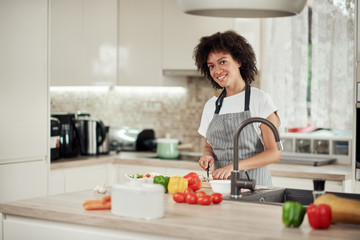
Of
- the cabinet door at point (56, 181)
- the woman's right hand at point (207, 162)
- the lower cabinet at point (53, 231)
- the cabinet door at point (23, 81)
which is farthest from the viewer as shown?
the cabinet door at point (56, 181)

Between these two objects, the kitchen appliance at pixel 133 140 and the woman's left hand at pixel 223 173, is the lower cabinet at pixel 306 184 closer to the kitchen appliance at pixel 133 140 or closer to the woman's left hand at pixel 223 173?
the woman's left hand at pixel 223 173

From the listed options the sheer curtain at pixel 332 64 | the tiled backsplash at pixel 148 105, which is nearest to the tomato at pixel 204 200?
the sheer curtain at pixel 332 64

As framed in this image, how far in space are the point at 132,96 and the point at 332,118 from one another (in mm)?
1918

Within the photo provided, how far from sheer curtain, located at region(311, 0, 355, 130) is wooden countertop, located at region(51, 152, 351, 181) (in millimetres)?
405

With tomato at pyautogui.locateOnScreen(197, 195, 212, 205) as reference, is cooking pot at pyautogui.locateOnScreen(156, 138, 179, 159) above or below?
above

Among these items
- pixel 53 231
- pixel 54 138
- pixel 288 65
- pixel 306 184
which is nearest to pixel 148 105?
pixel 54 138

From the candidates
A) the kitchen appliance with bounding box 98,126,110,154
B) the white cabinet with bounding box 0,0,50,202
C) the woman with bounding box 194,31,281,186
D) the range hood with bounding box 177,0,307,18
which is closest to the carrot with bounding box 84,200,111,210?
the range hood with bounding box 177,0,307,18

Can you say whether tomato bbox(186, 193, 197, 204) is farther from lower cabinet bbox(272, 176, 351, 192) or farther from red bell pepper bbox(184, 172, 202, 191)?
lower cabinet bbox(272, 176, 351, 192)

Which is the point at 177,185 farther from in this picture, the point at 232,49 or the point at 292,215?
the point at 232,49

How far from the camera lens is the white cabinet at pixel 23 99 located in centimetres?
389

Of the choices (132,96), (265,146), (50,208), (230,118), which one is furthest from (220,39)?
(132,96)

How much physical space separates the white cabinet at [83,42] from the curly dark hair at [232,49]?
5.31 ft

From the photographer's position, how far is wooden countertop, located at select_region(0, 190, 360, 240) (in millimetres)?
2014

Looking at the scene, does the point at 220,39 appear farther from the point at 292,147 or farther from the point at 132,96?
the point at 132,96
